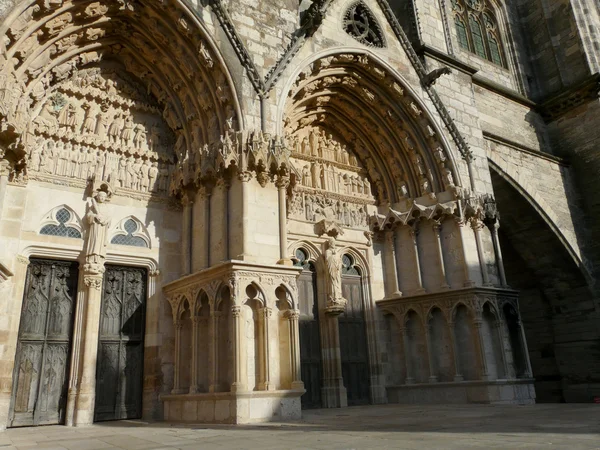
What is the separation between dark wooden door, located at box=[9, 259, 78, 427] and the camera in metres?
7.71

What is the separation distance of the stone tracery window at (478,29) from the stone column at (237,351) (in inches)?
486

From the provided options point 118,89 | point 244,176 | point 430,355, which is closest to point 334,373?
point 430,355

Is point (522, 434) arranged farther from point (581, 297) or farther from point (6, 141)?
point (581, 297)

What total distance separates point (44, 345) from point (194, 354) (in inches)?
92.3

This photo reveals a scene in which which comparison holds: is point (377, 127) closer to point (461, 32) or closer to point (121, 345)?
point (461, 32)

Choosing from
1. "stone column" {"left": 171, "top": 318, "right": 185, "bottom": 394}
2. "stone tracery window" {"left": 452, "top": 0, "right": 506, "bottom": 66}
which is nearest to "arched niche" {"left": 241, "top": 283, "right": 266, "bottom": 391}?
"stone column" {"left": 171, "top": 318, "right": 185, "bottom": 394}

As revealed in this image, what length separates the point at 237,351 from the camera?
7410 millimetres

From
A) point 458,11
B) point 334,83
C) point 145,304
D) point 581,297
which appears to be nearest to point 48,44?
point 145,304

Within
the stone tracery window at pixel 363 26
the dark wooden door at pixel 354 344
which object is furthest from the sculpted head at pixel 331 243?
the stone tracery window at pixel 363 26

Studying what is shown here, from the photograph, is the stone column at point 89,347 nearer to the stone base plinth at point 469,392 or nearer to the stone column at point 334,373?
the stone column at point 334,373

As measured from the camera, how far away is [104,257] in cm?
858

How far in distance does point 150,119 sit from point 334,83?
409 centimetres

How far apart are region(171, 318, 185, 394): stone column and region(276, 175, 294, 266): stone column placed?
2.05 meters

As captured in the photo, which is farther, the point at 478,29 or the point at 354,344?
the point at 478,29
